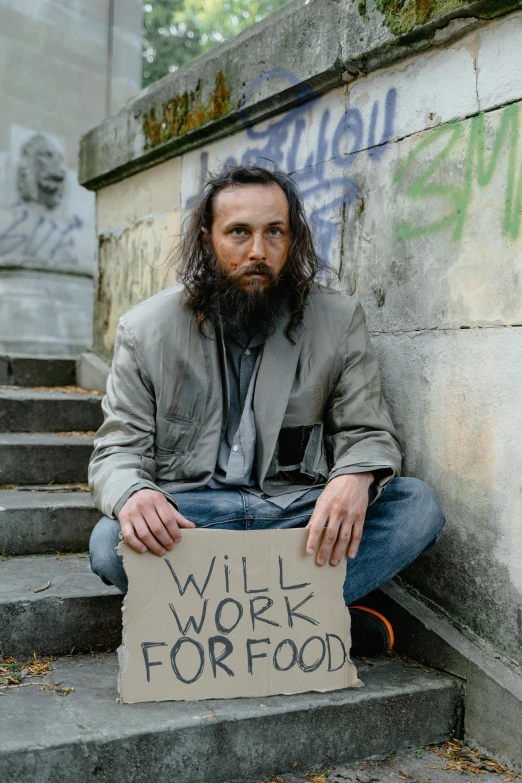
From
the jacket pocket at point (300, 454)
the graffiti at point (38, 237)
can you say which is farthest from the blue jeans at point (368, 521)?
the graffiti at point (38, 237)

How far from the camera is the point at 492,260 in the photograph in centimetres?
244

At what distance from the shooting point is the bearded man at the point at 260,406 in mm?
2498

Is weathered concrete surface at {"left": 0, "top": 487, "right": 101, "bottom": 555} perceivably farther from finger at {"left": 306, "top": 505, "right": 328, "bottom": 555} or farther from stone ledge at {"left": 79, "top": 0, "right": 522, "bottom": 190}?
stone ledge at {"left": 79, "top": 0, "right": 522, "bottom": 190}

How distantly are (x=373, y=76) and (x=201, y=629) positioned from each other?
6.78ft

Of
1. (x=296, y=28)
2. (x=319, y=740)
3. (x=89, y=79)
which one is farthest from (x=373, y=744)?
(x=89, y=79)

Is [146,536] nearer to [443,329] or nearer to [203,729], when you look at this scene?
[203,729]

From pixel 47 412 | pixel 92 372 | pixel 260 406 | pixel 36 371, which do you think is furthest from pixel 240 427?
pixel 36 371

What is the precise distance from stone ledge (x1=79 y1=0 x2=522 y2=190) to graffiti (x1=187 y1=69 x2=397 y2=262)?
0.14 ft

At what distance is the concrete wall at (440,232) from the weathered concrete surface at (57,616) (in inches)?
42.6

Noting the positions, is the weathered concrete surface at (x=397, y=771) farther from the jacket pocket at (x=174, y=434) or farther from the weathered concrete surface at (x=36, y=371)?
the weathered concrete surface at (x=36, y=371)

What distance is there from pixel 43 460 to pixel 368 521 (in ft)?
5.80

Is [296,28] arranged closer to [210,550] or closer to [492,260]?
[492,260]

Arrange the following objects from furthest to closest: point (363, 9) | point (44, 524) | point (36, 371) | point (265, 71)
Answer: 1. point (36, 371)
2. point (265, 71)
3. point (44, 524)
4. point (363, 9)

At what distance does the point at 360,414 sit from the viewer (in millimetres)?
2617
